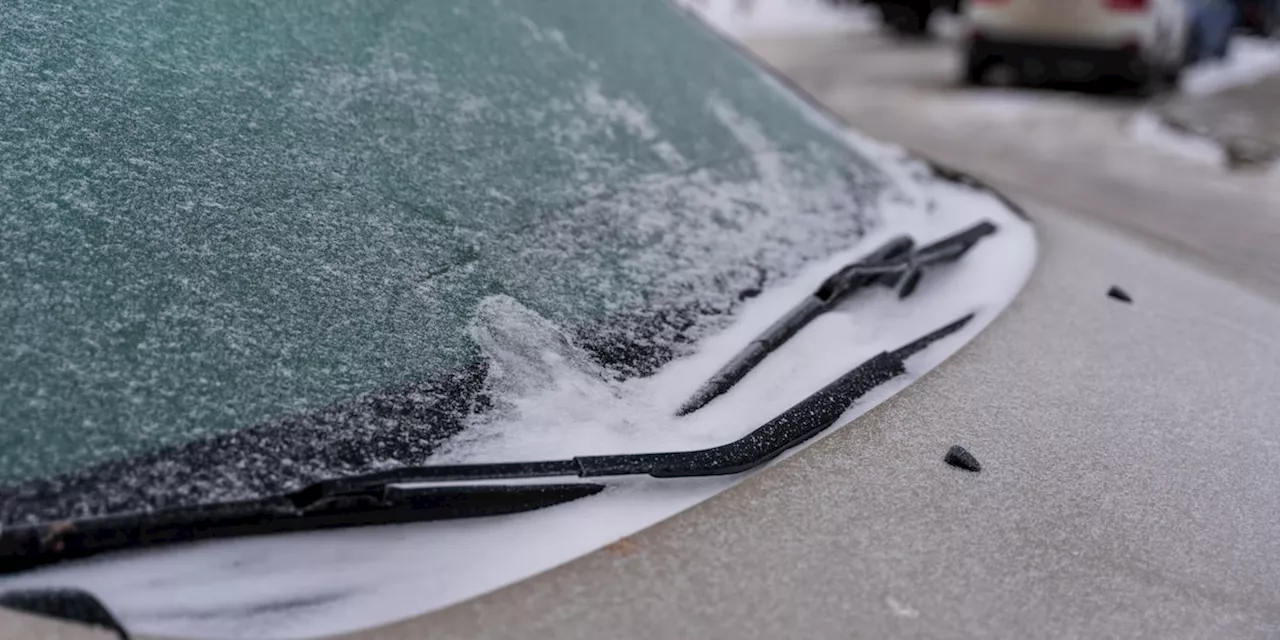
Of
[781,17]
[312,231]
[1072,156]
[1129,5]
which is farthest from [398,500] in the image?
[781,17]

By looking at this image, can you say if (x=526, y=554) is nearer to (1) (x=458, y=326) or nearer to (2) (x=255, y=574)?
(2) (x=255, y=574)

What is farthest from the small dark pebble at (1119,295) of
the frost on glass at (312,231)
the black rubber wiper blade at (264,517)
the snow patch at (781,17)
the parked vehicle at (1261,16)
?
the parked vehicle at (1261,16)

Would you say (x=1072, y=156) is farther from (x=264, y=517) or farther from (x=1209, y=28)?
(x=264, y=517)

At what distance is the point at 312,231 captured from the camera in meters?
1.40

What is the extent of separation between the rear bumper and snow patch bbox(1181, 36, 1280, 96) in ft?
3.01

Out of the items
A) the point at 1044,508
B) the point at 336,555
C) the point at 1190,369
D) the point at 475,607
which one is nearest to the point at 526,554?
the point at 475,607

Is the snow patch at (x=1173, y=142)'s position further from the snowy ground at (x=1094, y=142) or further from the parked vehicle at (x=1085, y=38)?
the parked vehicle at (x=1085, y=38)

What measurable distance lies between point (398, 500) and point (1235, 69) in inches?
446

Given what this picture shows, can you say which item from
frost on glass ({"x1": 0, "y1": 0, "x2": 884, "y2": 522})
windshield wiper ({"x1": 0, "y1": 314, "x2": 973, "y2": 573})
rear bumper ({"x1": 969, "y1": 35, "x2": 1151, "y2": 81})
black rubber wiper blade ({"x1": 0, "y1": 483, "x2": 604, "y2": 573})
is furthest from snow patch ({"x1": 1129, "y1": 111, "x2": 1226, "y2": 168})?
black rubber wiper blade ({"x1": 0, "y1": 483, "x2": 604, "y2": 573})

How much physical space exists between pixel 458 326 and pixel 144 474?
1.46 feet

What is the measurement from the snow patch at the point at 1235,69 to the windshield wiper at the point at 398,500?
8.80m

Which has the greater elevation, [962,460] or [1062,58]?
[962,460]

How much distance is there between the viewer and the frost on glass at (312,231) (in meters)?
1.14

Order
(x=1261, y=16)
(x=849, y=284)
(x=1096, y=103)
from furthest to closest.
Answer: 1. (x=1261, y=16)
2. (x=1096, y=103)
3. (x=849, y=284)
